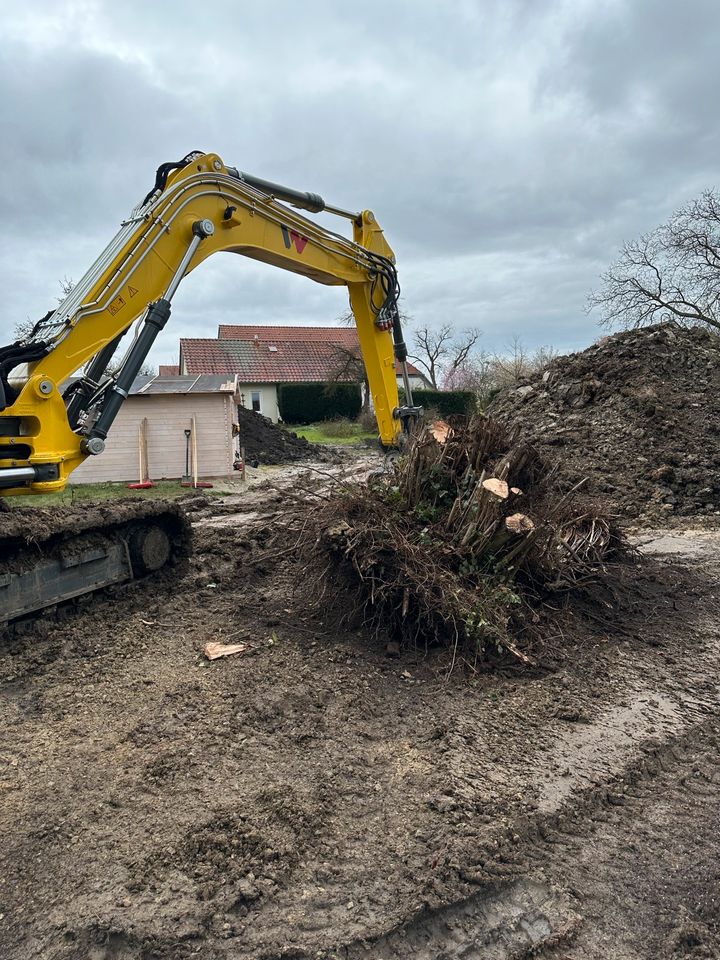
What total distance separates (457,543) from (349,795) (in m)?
2.08

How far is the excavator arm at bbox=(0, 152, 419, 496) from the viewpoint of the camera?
463 centimetres

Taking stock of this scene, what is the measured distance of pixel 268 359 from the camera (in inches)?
1660

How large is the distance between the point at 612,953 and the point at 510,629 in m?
2.44

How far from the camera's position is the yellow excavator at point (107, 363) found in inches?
183

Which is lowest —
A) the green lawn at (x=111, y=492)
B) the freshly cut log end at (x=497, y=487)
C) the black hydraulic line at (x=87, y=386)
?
the green lawn at (x=111, y=492)

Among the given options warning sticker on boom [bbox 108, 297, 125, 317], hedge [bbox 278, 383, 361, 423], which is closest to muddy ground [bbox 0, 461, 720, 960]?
warning sticker on boom [bbox 108, 297, 125, 317]

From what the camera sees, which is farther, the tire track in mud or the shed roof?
the shed roof

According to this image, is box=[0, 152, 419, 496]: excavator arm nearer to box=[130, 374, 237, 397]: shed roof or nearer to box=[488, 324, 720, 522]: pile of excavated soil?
box=[488, 324, 720, 522]: pile of excavated soil

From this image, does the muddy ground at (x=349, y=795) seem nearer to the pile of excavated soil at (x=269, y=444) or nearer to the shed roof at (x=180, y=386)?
the shed roof at (x=180, y=386)

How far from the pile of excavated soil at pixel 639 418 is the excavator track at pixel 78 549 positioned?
4488 mm

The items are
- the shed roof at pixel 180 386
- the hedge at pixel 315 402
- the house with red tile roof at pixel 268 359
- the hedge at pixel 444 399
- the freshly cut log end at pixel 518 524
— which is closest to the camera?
the freshly cut log end at pixel 518 524

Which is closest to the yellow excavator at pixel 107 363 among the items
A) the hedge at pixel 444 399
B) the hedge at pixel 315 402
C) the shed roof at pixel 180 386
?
the shed roof at pixel 180 386

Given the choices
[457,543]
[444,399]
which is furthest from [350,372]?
[457,543]

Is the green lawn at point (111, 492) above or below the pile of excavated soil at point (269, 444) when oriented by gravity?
below
